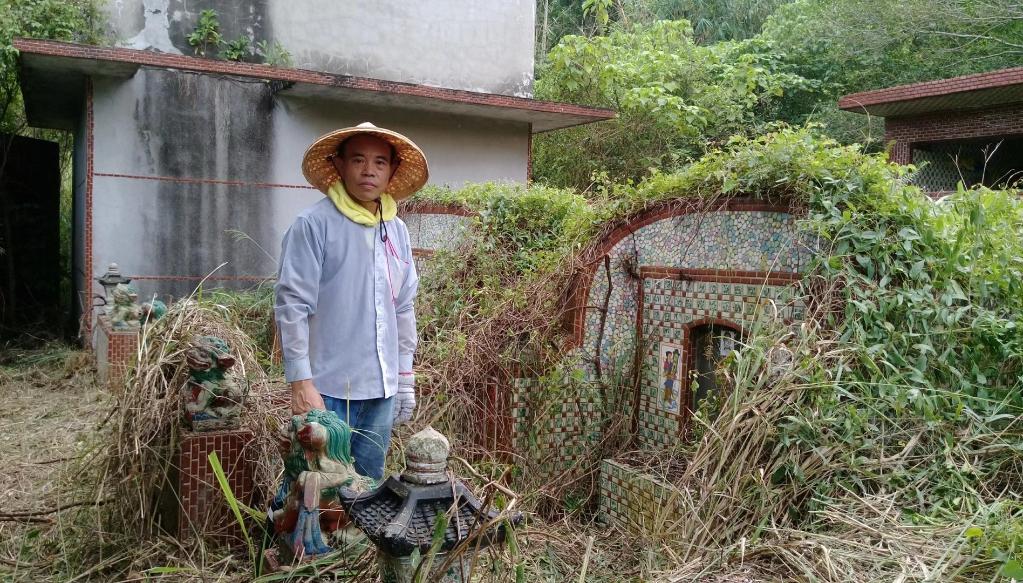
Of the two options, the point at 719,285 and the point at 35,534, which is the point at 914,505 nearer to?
the point at 719,285

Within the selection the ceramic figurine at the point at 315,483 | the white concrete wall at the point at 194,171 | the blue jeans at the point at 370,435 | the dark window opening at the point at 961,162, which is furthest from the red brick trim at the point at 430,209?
the dark window opening at the point at 961,162

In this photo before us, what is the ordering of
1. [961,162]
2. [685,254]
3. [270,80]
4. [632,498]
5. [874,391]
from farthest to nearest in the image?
[961,162] → [270,80] → [685,254] → [632,498] → [874,391]

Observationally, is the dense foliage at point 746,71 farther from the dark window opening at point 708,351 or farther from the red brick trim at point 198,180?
the dark window opening at point 708,351

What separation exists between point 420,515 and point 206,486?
162cm

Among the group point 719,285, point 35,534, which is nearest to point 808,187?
point 719,285

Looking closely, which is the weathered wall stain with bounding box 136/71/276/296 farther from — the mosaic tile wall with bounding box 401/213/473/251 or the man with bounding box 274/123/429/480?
the man with bounding box 274/123/429/480

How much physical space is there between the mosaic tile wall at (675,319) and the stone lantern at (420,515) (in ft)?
8.34

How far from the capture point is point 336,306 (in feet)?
11.4

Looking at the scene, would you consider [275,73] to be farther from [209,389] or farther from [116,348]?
[209,389]

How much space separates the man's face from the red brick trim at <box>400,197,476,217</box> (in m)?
5.33

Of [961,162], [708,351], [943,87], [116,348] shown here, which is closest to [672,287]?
[708,351]

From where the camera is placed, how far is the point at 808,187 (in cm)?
451

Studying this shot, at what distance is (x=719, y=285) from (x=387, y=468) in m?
2.37

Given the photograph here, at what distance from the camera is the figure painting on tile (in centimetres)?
533
